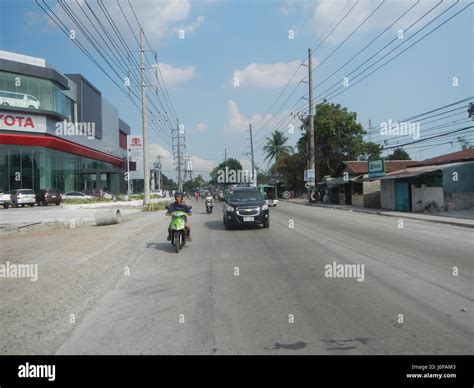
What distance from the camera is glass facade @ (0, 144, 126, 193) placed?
1672 inches

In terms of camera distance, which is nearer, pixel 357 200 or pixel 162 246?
pixel 162 246

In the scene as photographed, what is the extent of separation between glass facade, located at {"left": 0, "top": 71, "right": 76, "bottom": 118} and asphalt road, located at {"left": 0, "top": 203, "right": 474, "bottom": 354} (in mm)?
35263

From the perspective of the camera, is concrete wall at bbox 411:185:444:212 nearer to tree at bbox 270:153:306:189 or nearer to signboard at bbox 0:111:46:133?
tree at bbox 270:153:306:189

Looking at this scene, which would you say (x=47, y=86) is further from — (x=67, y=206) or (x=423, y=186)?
(x=423, y=186)

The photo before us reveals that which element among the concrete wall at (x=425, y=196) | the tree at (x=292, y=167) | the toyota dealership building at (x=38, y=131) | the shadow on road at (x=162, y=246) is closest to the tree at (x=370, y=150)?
the tree at (x=292, y=167)

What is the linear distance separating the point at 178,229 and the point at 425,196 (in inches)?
823

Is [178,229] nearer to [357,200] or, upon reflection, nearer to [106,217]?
[106,217]

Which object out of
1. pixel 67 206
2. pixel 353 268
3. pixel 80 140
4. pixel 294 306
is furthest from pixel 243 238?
pixel 80 140

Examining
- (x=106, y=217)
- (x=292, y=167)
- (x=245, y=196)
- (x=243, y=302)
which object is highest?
(x=292, y=167)

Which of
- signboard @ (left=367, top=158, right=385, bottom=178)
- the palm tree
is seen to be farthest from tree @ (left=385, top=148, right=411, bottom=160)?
signboard @ (left=367, top=158, right=385, bottom=178)

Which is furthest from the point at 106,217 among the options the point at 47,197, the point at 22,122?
the point at 22,122

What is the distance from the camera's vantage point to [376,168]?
33.8m

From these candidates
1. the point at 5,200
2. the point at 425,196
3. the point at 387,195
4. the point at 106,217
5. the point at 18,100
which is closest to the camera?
the point at 106,217
